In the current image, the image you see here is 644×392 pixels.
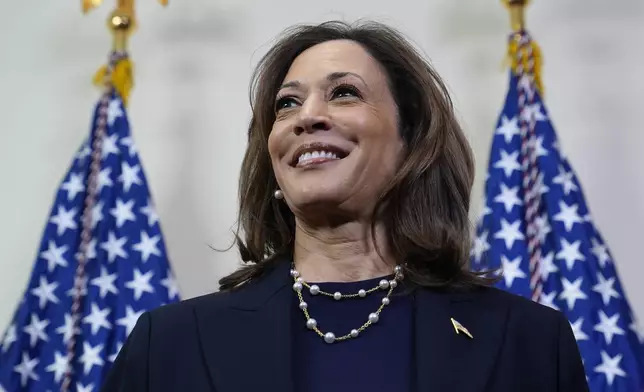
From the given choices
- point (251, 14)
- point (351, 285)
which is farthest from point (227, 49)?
point (351, 285)

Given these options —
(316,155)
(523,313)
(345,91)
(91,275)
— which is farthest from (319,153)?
(91,275)

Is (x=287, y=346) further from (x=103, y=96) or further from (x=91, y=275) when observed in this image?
(x=103, y=96)

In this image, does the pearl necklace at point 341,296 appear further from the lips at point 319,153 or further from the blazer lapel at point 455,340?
the lips at point 319,153

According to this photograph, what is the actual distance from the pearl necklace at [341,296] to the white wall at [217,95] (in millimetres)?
1414

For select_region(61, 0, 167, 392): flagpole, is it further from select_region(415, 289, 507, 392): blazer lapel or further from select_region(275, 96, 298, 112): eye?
select_region(415, 289, 507, 392): blazer lapel

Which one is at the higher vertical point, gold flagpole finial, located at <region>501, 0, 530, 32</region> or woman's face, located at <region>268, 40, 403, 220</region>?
gold flagpole finial, located at <region>501, 0, 530, 32</region>

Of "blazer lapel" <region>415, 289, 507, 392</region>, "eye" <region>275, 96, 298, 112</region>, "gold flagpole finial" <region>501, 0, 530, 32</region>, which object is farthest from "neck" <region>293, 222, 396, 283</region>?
"gold flagpole finial" <region>501, 0, 530, 32</region>

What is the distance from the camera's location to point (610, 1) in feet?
9.89

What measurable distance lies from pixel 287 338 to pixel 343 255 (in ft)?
0.70

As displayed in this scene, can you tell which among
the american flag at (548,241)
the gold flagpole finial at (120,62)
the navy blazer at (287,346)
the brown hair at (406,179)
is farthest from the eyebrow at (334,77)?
the gold flagpole finial at (120,62)

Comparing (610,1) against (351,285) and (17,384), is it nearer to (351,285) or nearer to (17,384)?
(351,285)

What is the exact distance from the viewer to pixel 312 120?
1541 millimetres

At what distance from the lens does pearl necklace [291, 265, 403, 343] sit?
1450 millimetres

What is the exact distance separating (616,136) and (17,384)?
1.99 metres
